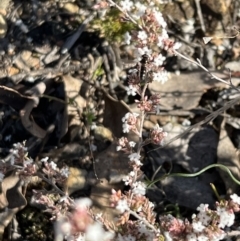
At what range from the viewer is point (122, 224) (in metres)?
3.08

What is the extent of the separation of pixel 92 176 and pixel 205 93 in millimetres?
1071

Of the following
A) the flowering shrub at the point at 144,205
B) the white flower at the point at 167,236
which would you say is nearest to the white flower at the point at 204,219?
the flowering shrub at the point at 144,205

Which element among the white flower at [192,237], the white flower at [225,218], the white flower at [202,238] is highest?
the white flower at [225,218]

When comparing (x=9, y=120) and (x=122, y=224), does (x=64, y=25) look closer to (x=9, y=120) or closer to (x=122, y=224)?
(x=9, y=120)

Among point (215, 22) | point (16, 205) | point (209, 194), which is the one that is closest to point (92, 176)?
point (16, 205)

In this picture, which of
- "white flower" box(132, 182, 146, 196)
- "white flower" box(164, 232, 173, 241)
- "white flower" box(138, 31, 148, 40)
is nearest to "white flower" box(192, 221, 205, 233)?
"white flower" box(164, 232, 173, 241)

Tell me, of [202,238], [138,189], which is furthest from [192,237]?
[138,189]

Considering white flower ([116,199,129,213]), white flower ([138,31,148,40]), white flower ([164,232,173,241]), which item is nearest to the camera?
white flower ([116,199,129,213])

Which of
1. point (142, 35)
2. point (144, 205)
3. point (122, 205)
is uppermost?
point (142, 35)

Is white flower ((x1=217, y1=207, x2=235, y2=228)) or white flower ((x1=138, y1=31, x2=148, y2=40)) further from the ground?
white flower ((x1=138, y1=31, x2=148, y2=40))

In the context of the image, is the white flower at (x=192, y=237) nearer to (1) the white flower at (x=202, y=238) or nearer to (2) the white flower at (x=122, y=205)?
(1) the white flower at (x=202, y=238)

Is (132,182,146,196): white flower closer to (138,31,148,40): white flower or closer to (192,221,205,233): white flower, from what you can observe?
(192,221,205,233): white flower

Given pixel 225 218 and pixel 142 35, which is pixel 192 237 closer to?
pixel 225 218

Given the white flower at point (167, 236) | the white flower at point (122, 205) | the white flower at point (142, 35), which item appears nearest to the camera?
the white flower at point (122, 205)
